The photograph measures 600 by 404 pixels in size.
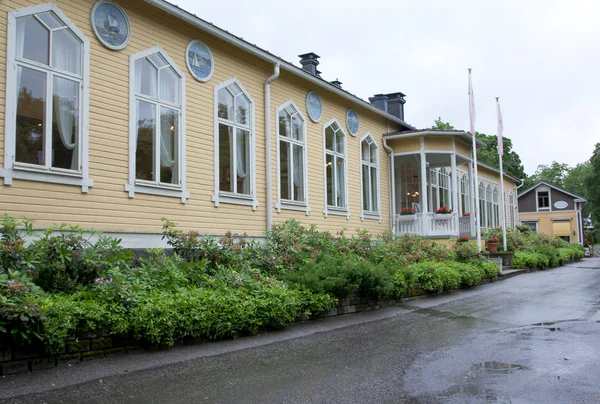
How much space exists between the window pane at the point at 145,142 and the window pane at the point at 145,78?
0.92ft

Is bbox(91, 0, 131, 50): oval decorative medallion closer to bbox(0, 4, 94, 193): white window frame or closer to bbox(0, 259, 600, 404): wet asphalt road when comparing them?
bbox(0, 4, 94, 193): white window frame

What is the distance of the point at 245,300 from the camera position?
28.9 feet

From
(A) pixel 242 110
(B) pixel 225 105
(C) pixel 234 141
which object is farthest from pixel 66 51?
(A) pixel 242 110

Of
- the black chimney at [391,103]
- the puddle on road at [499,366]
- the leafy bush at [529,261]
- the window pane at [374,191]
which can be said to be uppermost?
the black chimney at [391,103]

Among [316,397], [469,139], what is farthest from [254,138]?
[469,139]

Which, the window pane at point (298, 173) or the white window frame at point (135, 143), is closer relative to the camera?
the white window frame at point (135, 143)

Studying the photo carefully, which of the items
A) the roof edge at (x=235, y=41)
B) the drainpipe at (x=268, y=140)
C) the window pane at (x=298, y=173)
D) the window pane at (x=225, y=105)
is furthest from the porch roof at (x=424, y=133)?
the window pane at (x=225, y=105)

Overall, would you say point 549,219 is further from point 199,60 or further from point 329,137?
point 199,60

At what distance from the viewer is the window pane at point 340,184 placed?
60.2ft

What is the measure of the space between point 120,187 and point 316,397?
22.6ft

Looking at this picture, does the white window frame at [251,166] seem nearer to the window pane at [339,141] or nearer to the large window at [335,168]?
the large window at [335,168]

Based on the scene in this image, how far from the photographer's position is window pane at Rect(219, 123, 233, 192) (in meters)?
13.5

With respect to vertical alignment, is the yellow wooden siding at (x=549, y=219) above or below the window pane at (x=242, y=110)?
below

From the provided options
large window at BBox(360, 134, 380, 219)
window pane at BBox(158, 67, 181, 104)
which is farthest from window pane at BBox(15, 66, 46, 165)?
large window at BBox(360, 134, 380, 219)
